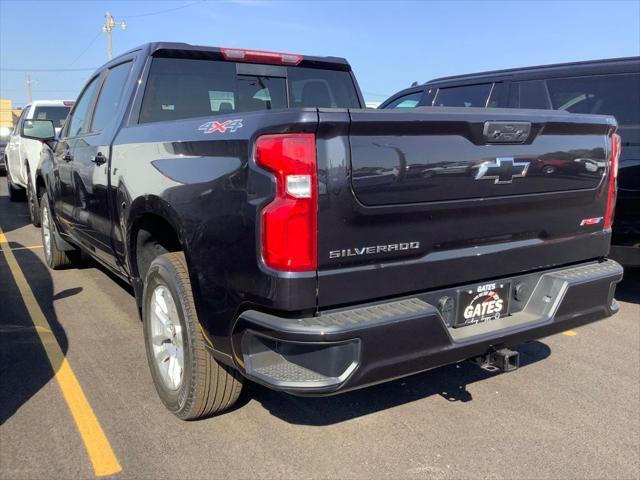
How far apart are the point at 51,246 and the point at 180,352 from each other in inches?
159

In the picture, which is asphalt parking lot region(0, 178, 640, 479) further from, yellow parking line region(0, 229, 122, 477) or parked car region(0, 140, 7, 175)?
parked car region(0, 140, 7, 175)

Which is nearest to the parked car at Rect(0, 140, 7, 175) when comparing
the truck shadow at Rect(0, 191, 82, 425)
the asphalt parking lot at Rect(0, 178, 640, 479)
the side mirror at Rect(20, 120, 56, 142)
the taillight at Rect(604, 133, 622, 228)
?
the truck shadow at Rect(0, 191, 82, 425)

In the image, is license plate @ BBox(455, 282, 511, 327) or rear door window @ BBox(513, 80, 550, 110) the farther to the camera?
rear door window @ BBox(513, 80, 550, 110)

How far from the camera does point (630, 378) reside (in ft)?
12.7

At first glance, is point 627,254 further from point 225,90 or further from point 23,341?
point 23,341

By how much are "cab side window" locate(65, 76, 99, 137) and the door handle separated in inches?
39.9

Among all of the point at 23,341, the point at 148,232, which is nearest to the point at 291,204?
the point at 148,232

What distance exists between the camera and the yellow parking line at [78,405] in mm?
2744

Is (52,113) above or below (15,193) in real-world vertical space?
above

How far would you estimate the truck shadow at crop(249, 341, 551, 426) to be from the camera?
10.7 feet

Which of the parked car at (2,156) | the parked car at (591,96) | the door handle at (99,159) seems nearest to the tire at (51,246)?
the door handle at (99,159)

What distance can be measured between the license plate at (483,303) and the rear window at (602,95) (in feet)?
10.6

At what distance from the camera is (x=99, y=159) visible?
12.8ft

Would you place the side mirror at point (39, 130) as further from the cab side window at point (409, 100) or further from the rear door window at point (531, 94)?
the rear door window at point (531, 94)
